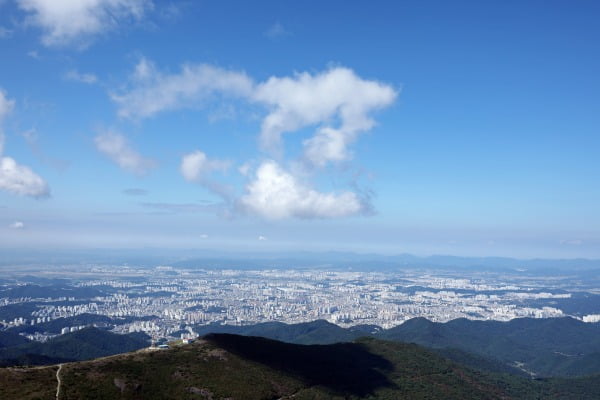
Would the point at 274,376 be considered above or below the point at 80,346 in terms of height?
above

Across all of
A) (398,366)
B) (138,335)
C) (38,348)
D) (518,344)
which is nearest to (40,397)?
(398,366)

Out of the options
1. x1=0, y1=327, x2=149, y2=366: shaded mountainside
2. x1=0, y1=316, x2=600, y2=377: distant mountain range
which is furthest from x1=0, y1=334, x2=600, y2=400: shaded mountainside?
x1=0, y1=327, x2=149, y2=366: shaded mountainside

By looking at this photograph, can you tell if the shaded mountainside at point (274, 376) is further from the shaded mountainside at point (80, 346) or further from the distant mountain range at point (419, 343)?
the shaded mountainside at point (80, 346)

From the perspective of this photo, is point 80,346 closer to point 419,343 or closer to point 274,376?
point 274,376

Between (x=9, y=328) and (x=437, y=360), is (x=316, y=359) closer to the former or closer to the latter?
(x=437, y=360)

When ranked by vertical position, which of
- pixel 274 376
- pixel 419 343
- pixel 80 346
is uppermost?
pixel 274 376

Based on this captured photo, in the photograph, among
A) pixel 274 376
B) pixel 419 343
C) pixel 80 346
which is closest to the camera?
pixel 274 376

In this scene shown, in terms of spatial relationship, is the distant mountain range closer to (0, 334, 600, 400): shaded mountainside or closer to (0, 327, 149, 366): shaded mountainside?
(0, 327, 149, 366): shaded mountainside

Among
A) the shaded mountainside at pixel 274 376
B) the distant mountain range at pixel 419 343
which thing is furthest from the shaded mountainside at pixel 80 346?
the shaded mountainside at pixel 274 376

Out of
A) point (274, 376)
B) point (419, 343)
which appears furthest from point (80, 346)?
point (419, 343)
